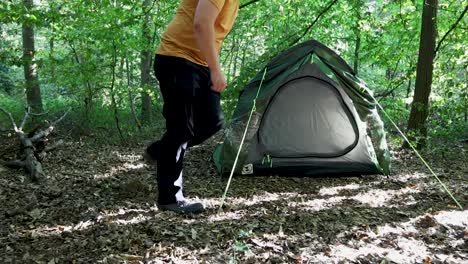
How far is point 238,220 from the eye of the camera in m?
3.14

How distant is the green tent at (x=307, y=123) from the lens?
491 cm

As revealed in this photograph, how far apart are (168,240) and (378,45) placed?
775 centimetres

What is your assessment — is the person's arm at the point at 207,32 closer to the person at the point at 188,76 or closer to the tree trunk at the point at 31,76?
the person at the point at 188,76

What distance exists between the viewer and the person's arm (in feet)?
8.64

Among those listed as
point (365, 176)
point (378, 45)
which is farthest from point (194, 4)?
point (378, 45)

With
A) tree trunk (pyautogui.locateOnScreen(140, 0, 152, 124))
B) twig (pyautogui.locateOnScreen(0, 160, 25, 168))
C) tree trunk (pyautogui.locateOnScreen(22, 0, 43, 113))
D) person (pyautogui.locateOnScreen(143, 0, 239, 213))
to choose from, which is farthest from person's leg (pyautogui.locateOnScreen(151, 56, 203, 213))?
tree trunk (pyautogui.locateOnScreen(22, 0, 43, 113))

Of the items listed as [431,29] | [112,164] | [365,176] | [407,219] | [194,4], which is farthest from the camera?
[431,29]

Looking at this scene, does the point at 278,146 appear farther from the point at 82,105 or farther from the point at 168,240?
the point at 82,105

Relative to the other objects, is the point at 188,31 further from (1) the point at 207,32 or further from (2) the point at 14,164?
(2) the point at 14,164

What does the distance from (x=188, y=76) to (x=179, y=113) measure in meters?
0.28

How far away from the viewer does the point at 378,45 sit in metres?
8.89

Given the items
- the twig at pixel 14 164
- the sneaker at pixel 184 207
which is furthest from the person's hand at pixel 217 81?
the twig at pixel 14 164

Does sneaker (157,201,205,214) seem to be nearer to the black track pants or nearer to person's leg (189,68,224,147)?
the black track pants

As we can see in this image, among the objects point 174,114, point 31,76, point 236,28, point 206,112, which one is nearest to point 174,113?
point 174,114
